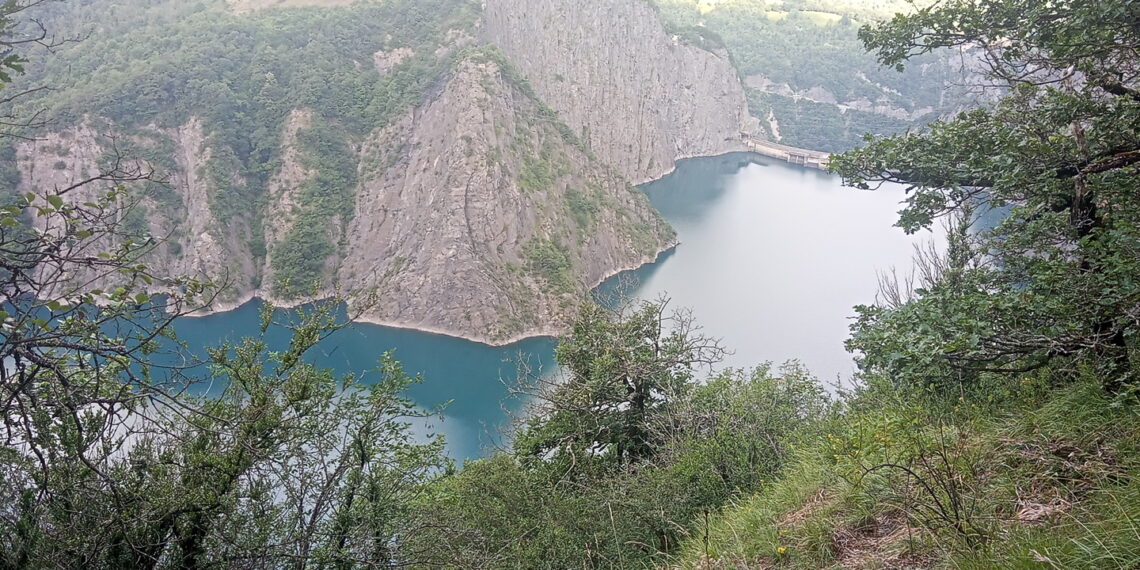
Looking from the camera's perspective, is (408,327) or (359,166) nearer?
(408,327)

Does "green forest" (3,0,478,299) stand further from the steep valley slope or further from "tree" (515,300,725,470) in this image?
"tree" (515,300,725,470)

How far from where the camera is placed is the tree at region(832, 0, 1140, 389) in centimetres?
414

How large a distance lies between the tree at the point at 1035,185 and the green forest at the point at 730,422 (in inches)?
1.1

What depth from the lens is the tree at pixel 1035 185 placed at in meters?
4.14

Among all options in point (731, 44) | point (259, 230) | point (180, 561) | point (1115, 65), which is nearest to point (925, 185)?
point (1115, 65)

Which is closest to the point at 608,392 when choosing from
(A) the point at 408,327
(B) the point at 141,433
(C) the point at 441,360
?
(B) the point at 141,433

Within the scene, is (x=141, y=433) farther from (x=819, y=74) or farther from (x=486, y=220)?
(x=819, y=74)

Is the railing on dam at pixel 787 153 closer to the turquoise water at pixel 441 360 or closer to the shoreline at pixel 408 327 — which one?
the shoreline at pixel 408 327

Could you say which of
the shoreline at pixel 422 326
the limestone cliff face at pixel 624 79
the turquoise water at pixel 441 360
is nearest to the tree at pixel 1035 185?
the turquoise water at pixel 441 360

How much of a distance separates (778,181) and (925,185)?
73146 mm

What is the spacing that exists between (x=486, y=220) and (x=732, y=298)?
54.0ft

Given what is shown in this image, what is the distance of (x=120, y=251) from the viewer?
327 centimetres

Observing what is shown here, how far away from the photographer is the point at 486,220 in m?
45.1

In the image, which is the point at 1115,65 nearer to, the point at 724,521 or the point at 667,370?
the point at 724,521
